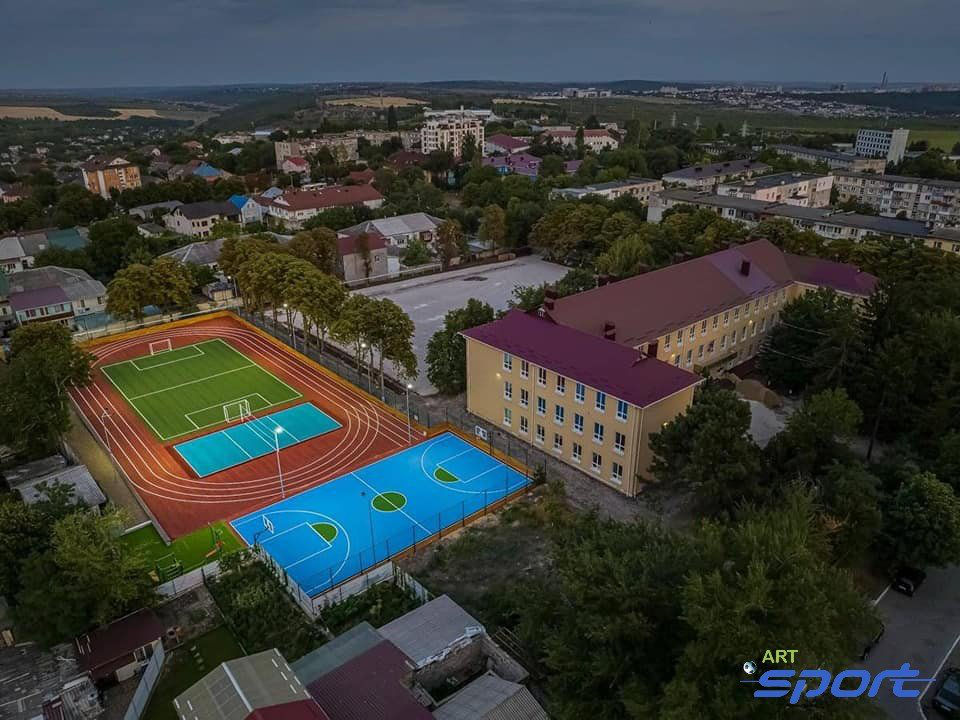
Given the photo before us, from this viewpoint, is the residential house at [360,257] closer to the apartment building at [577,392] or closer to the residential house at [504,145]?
the apartment building at [577,392]

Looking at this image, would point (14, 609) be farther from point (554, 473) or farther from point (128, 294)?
point (128, 294)

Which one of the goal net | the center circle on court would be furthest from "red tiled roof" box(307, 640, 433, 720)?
the goal net

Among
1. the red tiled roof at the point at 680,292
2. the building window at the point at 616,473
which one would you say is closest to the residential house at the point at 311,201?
the red tiled roof at the point at 680,292

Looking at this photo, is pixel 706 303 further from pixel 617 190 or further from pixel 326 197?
pixel 326 197

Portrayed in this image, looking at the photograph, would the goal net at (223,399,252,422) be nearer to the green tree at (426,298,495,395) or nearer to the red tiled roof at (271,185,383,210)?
the green tree at (426,298,495,395)

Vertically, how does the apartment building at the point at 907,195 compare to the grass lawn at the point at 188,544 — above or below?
→ above

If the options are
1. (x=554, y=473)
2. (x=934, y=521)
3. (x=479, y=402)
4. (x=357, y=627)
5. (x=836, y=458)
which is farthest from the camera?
(x=479, y=402)

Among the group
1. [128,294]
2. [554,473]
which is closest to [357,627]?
[554,473]
